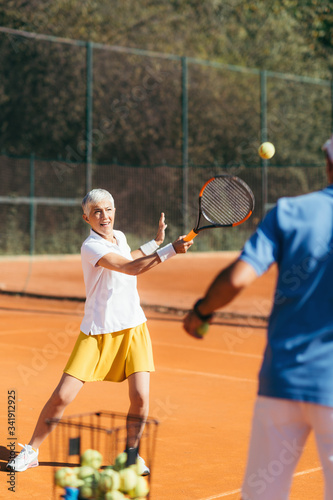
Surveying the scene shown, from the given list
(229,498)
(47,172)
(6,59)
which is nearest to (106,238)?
(229,498)

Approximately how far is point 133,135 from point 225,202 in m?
22.5

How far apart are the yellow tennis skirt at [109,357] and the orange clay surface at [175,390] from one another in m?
0.63

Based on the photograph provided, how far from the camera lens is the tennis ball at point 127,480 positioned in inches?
122

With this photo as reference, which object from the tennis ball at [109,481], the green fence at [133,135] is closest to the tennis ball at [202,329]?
the tennis ball at [109,481]

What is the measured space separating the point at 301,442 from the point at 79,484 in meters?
0.92

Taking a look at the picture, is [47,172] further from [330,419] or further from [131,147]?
[330,419]

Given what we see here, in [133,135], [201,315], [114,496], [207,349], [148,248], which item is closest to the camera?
[201,315]

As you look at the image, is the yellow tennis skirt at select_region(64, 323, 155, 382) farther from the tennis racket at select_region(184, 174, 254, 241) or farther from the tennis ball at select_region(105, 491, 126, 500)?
the tennis ball at select_region(105, 491, 126, 500)

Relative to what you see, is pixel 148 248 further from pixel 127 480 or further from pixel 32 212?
pixel 32 212

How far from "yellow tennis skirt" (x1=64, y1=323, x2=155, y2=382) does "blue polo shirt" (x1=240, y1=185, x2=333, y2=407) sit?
2075mm

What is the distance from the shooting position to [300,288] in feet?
8.48

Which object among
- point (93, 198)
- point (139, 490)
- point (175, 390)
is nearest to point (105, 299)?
point (93, 198)

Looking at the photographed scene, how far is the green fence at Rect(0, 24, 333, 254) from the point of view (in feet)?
70.0

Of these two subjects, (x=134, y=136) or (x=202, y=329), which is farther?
(x=134, y=136)
